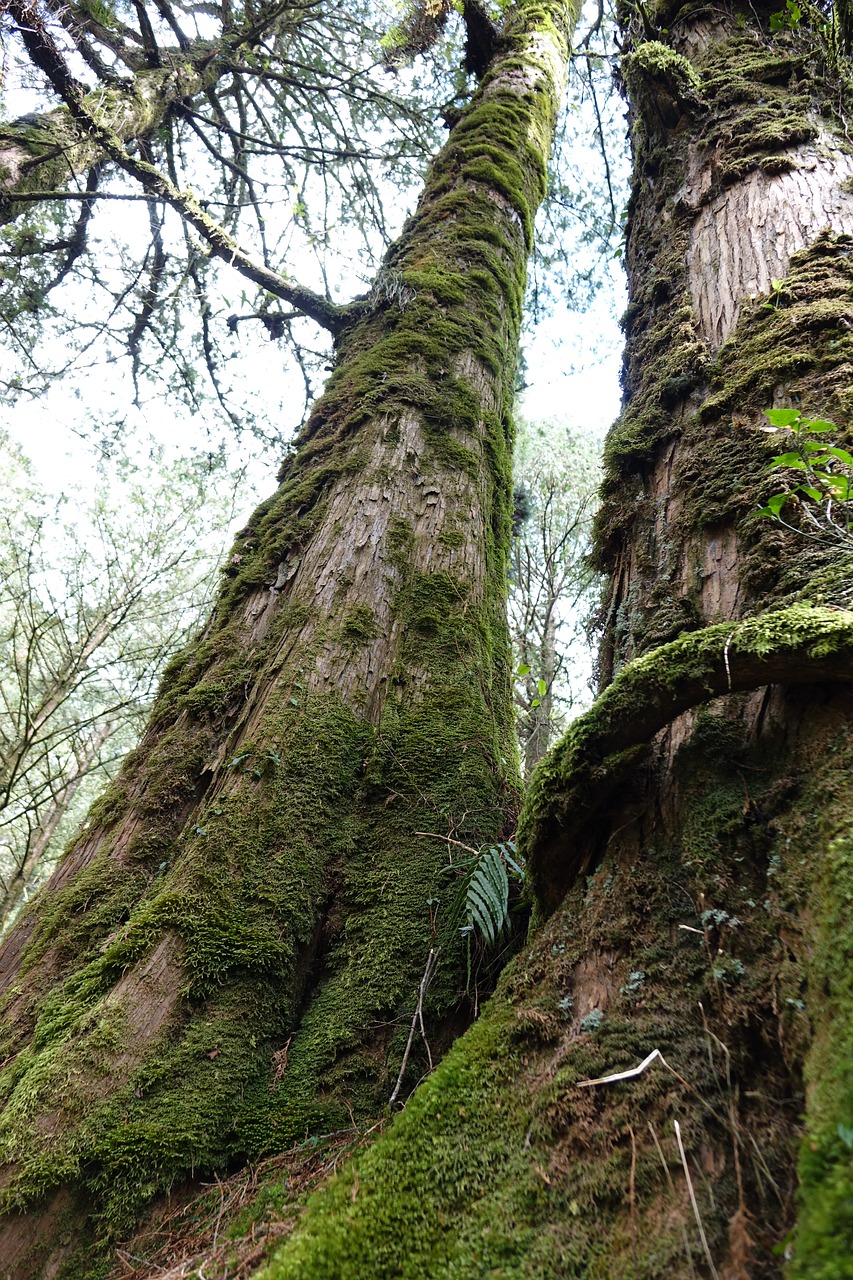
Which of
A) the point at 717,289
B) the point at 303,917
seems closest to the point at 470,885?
the point at 303,917

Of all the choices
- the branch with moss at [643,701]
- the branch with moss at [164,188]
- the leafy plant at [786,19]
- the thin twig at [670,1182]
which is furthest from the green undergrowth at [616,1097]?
the branch with moss at [164,188]

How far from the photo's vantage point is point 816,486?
59.1 inches

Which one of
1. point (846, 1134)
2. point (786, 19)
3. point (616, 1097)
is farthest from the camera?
point (786, 19)

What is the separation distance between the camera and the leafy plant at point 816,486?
1346mm

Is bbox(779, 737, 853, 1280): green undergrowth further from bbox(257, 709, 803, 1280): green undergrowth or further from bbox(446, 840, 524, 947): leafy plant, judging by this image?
bbox(446, 840, 524, 947): leafy plant

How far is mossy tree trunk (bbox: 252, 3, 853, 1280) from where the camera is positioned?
2.89ft

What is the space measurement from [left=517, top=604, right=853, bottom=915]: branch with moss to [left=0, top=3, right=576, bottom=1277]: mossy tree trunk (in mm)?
570

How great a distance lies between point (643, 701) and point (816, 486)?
67 cm

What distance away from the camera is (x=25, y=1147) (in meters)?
1.42

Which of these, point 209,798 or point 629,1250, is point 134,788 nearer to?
point 209,798

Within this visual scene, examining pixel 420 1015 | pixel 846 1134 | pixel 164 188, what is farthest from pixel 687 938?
pixel 164 188

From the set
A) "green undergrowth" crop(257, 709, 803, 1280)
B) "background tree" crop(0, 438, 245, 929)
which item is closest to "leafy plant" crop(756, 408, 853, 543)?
"green undergrowth" crop(257, 709, 803, 1280)

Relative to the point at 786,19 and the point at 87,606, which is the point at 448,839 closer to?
the point at 786,19

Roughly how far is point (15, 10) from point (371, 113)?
4.83m
